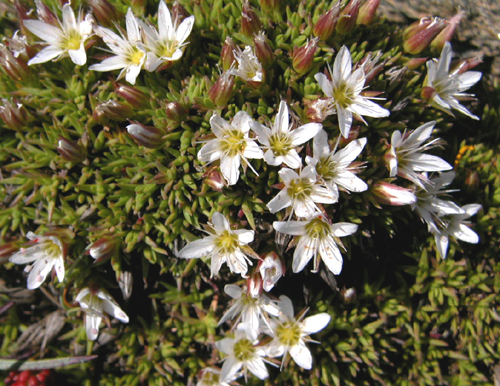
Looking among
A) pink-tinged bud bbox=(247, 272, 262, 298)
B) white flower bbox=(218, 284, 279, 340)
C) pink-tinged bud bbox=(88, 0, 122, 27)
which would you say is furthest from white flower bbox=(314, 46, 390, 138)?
pink-tinged bud bbox=(88, 0, 122, 27)

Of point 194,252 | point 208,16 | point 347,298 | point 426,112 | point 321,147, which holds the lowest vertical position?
point 347,298

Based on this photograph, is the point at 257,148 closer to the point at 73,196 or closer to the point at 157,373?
the point at 73,196

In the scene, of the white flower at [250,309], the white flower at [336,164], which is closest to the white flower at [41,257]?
the white flower at [250,309]

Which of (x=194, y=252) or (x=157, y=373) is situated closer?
(x=194, y=252)

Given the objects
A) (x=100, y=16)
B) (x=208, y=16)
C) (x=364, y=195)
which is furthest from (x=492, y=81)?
(x=100, y=16)

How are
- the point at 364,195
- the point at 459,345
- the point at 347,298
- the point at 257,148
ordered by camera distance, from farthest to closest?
the point at 459,345 < the point at 347,298 < the point at 364,195 < the point at 257,148

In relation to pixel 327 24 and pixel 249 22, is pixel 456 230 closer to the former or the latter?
pixel 327 24

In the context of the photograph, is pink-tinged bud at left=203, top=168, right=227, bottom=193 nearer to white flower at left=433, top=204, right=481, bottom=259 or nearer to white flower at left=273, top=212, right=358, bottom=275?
white flower at left=273, top=212, right=358, bottom=275
